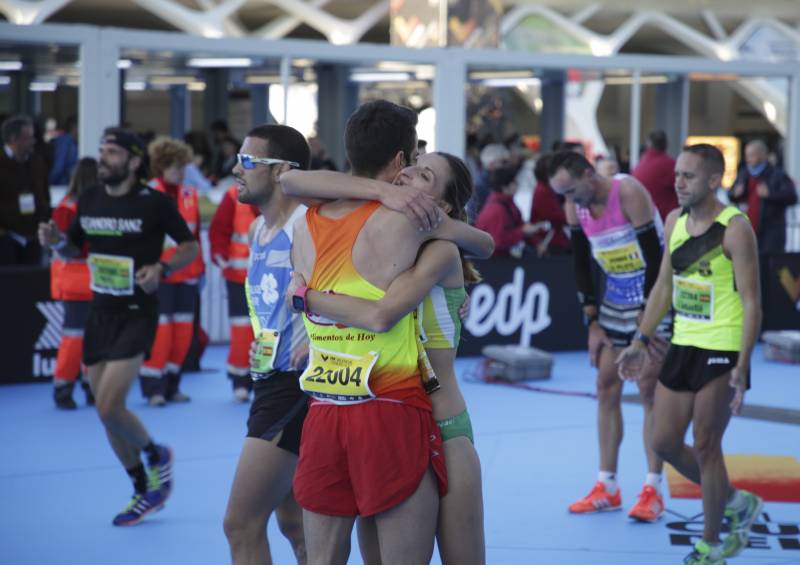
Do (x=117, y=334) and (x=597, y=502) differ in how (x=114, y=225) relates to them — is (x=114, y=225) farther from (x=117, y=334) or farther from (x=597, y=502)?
(x=597, y=502)

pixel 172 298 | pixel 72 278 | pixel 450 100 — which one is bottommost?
pixel 172 298

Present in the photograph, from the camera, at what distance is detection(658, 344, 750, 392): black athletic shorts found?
499cm

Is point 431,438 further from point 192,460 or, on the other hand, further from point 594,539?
point 192,460

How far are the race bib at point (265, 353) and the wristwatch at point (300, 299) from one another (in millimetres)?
927

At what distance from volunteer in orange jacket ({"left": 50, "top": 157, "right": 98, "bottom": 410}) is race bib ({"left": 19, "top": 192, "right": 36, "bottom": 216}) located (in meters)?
1.60

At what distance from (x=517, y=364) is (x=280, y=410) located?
21.8 feet

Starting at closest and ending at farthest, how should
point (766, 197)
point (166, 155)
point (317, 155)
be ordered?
point (166, 155) < point (317, 155) < point (766, 197)

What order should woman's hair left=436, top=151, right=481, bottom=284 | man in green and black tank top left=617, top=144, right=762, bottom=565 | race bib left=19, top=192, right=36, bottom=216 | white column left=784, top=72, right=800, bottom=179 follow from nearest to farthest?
woman's hair left=436, top=151, right=481, bottom=284 → man in green and black tank top left=617, top=144, right=762, bottom=565 → race bib left=19, top=192, right=36, bottom=216 → white column left=784, top=72, right=800, bottom=179

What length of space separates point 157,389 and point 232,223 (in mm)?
1426

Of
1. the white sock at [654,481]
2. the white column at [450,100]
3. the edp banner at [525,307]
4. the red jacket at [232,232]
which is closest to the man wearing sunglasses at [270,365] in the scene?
the white sock at [654,481]

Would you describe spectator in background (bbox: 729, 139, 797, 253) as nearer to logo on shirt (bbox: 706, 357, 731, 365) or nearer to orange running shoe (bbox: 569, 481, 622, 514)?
orange running shoe (bbox: 569, 481, 622, 514)

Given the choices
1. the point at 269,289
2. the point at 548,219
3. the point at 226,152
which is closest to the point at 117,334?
the point at 269,289

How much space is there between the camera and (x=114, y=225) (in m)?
6.12

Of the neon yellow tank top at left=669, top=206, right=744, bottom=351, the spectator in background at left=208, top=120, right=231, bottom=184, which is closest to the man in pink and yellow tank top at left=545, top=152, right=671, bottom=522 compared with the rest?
the neon yellow tank top at left=669, top=206, right=744, bottom=351
